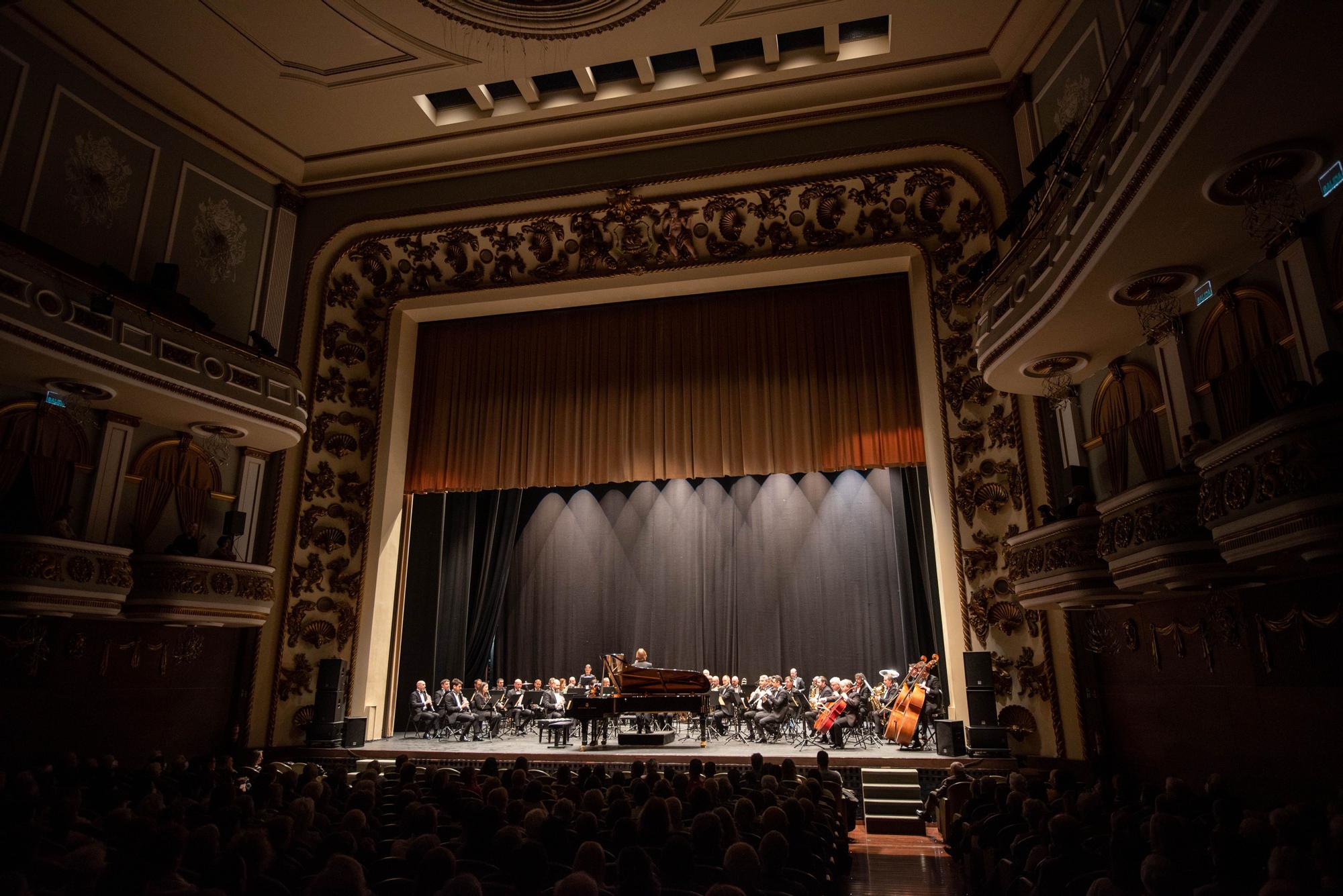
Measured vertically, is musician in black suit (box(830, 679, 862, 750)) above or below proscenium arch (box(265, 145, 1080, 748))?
below

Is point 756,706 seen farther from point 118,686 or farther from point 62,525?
point 62,525

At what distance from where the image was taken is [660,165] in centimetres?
1225

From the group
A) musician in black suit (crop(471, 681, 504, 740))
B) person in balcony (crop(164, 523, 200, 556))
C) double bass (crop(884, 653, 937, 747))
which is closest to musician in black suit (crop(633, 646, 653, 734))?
musician in black suit (crop(471, 681, 504, 740))

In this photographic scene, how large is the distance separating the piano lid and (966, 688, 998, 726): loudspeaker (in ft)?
10.7

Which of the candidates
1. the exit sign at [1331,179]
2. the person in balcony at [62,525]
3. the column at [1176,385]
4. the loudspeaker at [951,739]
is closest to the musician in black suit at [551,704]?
the loudspeaker at [951,739]

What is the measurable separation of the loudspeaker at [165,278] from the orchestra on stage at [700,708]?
6.88m

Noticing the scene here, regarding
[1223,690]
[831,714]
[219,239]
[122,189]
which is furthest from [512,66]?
[1223,690]

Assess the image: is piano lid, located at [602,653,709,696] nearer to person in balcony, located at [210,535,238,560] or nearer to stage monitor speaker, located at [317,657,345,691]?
stage monitor speaker, located at [317,657,345,691]

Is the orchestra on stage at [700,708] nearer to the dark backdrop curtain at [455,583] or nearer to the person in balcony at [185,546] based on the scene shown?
the dark backdrop curtain at [455,583]

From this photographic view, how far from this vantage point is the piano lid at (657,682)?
10.7 m

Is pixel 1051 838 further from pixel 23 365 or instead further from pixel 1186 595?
pixel 23 365

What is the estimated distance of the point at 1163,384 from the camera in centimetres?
778

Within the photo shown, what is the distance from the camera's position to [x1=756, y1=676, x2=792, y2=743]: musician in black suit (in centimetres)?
1148

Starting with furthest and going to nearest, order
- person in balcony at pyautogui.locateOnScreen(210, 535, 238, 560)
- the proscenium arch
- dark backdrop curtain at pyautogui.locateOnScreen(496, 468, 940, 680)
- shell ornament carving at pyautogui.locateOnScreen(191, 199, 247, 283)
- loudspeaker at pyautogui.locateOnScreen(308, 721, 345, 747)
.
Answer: dark backdrop curtain at pyautogui.locateOnScreen(496, 468, 940, 680)
shell ornament carving at pyautogui.locateOnScreen(191, 199, 247, 283)
the proscenium arch
loudspeaker at pyautogui.locateOnScreen(308, 721, 345, 747)
person in balcony at pyautogui.locateOnScreen(210, 535, 238, 560)
